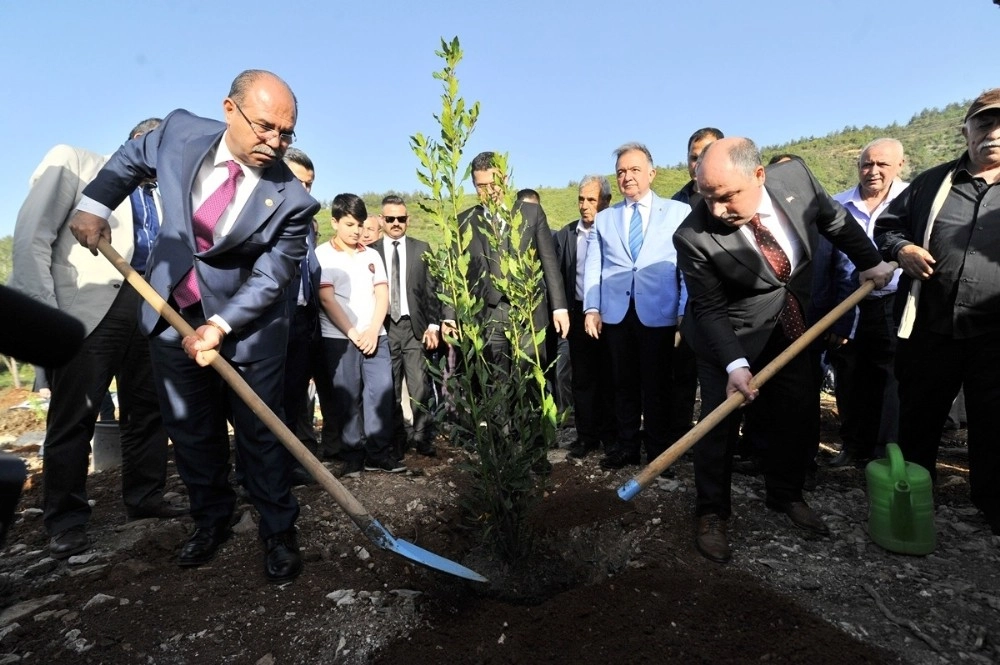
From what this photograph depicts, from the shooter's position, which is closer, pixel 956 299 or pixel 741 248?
pixel 741 248

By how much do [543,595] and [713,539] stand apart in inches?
38.0

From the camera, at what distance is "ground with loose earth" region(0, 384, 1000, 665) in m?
2.29

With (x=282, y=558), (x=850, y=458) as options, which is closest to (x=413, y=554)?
(x=282, y=558)

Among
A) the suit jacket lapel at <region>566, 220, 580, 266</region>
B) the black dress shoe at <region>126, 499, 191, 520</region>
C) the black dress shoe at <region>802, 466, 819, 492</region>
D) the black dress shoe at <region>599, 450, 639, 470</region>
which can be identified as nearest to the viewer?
the black dress shoe at <region>126, 499, 191, 520</region>

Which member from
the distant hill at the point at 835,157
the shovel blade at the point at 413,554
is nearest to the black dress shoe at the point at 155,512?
the shovel blade at the point at 413,554

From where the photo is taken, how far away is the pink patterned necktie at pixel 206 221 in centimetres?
285

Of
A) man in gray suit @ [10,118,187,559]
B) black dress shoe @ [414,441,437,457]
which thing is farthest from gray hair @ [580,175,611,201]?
man in gray suit @ [10,118,187,559]

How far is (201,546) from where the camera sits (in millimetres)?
3105

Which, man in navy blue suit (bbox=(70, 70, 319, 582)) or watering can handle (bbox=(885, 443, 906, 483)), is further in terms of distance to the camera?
watering can handle (bbox=(885, 443, 906, 483))

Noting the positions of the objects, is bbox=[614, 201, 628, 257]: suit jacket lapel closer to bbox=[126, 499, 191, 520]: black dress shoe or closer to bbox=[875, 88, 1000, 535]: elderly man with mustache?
bbox=[875, 88, 1000, 535]: elderly man with mustache

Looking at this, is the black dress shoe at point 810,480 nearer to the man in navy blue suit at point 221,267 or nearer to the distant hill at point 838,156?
the man in navy blue suit at point 221,267

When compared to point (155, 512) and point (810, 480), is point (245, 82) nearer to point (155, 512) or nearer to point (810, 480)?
point (155, 512)

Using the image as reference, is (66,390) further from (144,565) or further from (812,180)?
(812,180)

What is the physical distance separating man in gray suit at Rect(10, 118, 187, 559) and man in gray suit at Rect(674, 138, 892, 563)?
325 cm
